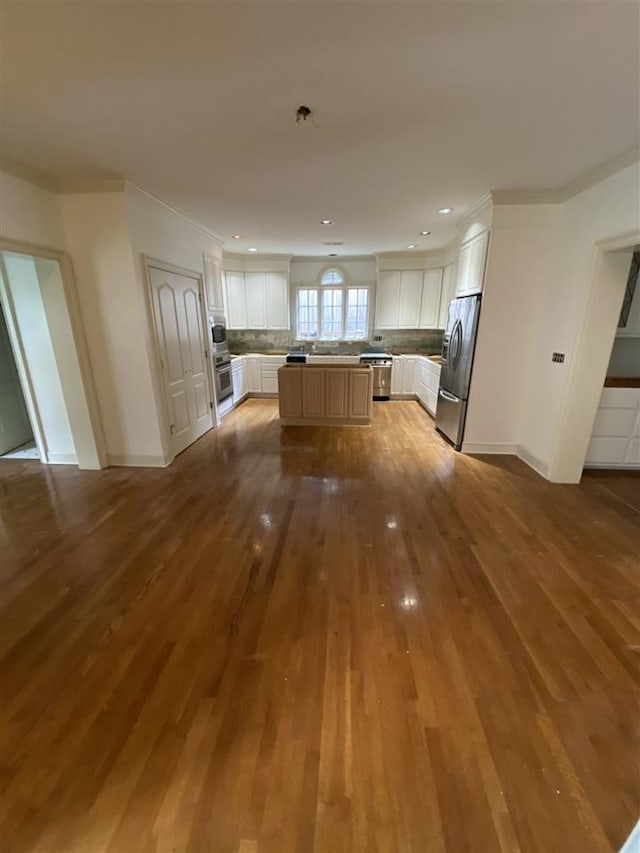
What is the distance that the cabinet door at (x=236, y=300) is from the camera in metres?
6.96

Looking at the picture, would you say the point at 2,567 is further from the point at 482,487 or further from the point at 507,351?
the point at 507,351

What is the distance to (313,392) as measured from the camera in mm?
5223

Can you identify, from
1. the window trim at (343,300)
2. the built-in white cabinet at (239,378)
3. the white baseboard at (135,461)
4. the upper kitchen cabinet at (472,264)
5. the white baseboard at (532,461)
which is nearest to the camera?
the white baseboard at (532,461)

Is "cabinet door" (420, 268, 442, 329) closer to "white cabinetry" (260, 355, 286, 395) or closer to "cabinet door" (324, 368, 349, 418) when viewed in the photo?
"cabinet door" (324, 368, 349, 418)

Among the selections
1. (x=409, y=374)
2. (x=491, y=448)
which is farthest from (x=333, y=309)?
(x=491, y=448)

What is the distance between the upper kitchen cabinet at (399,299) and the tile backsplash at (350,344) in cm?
31

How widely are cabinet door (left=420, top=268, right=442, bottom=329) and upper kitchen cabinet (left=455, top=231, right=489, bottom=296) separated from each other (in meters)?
2.02

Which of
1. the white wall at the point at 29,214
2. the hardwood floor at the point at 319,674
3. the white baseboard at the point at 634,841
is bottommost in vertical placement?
the hardwood floor at the point at 319,674

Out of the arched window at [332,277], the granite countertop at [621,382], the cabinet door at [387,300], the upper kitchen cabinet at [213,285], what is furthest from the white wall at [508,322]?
the upper kitchen cabinet at [213,285]

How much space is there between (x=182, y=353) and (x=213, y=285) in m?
1.66

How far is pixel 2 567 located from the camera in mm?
2363

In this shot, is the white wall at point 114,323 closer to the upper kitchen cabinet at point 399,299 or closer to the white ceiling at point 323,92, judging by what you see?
the white ceiling at point 323,92

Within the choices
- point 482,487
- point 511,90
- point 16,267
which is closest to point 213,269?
point 16,267

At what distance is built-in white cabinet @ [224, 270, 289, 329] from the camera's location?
6.96 meters
